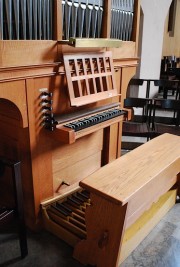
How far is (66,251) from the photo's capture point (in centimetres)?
211

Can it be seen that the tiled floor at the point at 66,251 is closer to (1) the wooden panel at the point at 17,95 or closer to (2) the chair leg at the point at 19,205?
(2) the chair leg at the point at 19,205

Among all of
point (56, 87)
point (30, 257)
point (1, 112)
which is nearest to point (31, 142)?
point (1, 112)

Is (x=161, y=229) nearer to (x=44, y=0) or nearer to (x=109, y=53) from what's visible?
(x=109, y=53)

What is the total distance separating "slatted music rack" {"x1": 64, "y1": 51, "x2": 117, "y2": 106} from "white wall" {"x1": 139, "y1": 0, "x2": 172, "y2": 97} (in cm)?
301

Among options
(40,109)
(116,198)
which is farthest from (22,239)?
(40,109)

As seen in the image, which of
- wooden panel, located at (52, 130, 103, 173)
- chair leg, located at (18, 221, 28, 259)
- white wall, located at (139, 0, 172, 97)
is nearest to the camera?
chair leg, located at (18, 221, 28, 259)

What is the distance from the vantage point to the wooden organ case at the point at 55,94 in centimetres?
185

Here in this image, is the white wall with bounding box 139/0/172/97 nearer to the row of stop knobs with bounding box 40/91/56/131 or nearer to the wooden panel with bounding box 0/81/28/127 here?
the row of stop knobs with bounding box 40/91/56/131

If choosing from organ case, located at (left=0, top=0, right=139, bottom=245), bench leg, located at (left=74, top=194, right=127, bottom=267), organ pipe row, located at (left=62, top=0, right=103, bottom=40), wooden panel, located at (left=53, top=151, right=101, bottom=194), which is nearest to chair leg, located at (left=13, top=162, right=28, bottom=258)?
organ case, located at (left=0, top=0, right=139, bottom=245)

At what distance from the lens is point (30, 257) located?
2.04m

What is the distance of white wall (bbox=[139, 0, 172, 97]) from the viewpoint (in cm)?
515

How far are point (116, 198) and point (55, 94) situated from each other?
3.41ft

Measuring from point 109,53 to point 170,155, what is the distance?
111cm

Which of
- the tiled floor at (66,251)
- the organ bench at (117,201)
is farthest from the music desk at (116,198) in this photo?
the tiled floor at (66,251)
